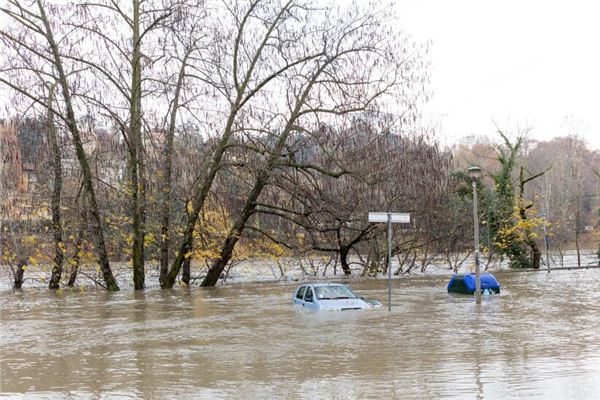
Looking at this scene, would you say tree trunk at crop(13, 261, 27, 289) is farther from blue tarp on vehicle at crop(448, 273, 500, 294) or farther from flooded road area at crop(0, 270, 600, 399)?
A: blue tarp on vehicle at crop(448, 273, 500, 294)

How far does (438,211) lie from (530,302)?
57.3ft

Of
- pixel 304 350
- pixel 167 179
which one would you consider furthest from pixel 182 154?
pixel 304 350

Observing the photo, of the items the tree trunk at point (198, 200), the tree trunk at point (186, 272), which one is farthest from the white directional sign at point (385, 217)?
the tree trunk at point (186, 272)

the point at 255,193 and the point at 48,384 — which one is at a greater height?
the point at 255,193

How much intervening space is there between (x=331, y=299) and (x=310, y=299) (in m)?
0.91

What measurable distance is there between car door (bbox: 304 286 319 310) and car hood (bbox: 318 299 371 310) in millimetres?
260

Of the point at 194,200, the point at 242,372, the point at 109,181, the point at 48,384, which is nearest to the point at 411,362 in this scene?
the point at 242,372

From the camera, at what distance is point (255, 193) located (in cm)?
3000

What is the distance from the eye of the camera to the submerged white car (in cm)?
1905

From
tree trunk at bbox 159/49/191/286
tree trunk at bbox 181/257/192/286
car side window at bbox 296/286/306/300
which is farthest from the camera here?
tree trunk at bbox 181/257/192/286

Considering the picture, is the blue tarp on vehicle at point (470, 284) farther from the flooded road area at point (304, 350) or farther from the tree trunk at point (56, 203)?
the tree trunk at point (56, 203)

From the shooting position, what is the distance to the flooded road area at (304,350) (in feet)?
30.0

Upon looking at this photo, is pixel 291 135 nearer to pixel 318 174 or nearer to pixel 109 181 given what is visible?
pixel 318 174

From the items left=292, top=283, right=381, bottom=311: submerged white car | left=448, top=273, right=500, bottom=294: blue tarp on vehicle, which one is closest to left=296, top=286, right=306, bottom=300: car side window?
left=292, top=283, right=381, bottom=311: submerged white car
